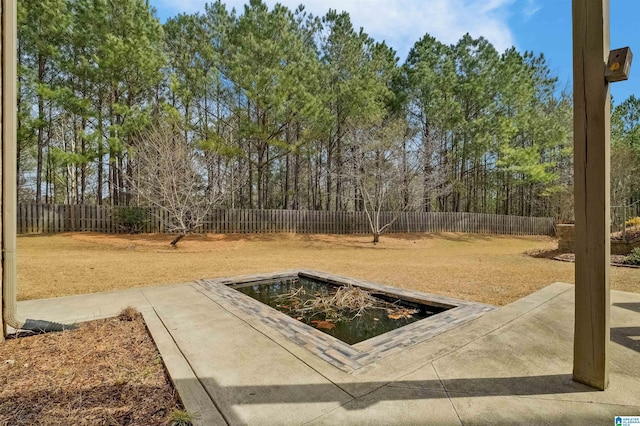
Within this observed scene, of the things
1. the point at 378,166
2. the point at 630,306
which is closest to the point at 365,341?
the point at 630,306

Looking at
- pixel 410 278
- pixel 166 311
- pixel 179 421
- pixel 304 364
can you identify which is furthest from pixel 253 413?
pixel 410 278

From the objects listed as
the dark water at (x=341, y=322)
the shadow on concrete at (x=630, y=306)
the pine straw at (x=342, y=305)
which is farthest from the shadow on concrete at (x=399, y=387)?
the shadow on concrete at (x=630, y=306)

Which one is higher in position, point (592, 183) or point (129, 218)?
point (592, 183)

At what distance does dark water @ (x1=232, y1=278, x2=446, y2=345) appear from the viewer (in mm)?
2966

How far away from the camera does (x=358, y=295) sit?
3.82m

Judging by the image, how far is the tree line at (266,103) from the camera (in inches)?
480

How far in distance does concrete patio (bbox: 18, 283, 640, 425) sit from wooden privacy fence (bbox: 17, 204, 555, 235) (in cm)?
925

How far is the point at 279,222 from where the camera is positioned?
14.8 metres

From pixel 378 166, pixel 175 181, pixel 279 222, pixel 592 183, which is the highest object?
pixel 378 166

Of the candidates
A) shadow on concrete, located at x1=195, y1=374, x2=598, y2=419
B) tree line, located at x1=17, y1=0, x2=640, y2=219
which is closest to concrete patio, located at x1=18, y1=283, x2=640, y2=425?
shadow on concrete, located at x1=195, y1=374, x2=598, y2=419

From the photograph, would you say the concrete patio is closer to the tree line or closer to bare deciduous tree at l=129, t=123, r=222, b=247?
bare deciduous tree at l=129, t=123, r=222, b=247

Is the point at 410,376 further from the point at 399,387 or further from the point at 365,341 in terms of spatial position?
the point at 365,341

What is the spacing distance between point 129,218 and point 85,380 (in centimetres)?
1285

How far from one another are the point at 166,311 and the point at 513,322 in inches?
142
